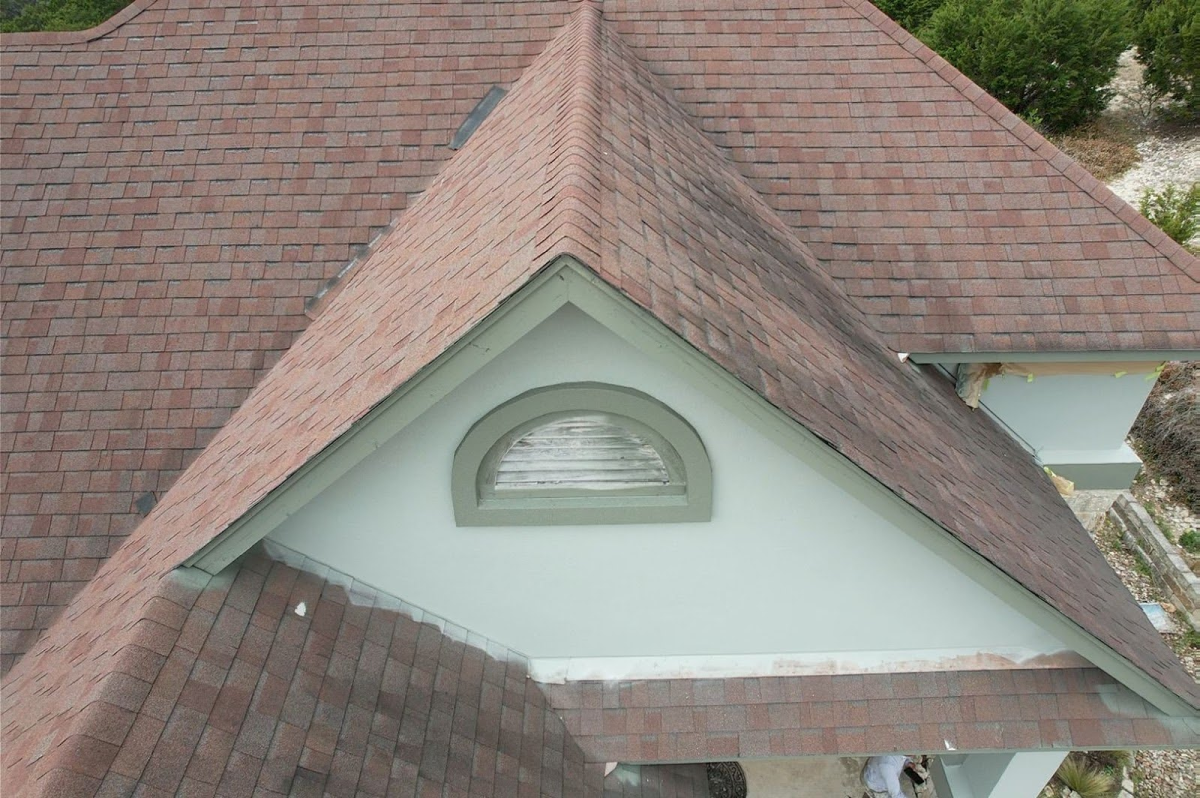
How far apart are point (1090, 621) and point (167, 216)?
8246mm

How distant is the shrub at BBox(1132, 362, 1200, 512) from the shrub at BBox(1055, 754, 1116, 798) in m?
4.99

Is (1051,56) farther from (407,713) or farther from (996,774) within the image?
(407,713)

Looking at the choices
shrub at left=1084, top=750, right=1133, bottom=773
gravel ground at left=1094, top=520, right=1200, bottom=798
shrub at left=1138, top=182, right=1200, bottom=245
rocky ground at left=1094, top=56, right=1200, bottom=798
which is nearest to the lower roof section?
shrub at left=1084, top=750, right=1133, bottom=773

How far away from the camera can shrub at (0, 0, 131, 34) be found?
37.5 metres

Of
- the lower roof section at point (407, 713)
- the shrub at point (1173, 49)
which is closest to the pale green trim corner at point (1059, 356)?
the lower roof section at point (407, 713)

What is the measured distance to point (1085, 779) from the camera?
7961mm

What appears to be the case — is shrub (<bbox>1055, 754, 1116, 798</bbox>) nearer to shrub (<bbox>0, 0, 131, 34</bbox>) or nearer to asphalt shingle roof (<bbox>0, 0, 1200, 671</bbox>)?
asphalt shingle roof (<bbox>0, 0, 1200, 671</bbox>)

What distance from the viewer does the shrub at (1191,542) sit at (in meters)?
10.4

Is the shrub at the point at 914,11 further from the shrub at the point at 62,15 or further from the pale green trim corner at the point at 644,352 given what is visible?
the shrub at the point at 62,15

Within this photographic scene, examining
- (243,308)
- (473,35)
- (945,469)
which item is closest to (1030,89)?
(473,35)

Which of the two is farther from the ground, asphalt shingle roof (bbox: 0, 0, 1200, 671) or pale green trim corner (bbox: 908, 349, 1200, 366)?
asphalt shingle roof (bbox: 0, 0, 1200, 671)

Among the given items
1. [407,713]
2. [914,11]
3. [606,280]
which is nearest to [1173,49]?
[914,11]

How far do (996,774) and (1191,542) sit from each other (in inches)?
258

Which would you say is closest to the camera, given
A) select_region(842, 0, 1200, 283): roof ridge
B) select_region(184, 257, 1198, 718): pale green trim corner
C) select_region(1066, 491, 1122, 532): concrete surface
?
select_region(184, 257, 1198, 718): pale green trim corner
